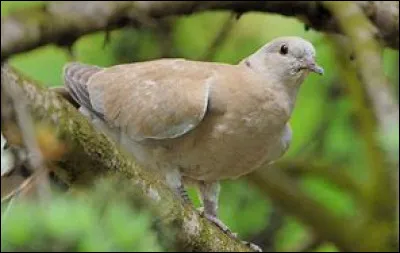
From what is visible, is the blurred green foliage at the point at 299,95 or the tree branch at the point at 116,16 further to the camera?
the blurred green foliage at the point at 299,95

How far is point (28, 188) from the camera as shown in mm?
1378

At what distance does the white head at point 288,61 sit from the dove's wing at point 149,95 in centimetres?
16

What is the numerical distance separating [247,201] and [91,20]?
1.40 meters

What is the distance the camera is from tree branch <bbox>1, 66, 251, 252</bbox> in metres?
1.45

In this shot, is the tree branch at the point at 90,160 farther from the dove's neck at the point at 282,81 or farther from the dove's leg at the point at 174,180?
the dove's neck at the point at 282,81

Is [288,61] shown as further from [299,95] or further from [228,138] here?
[299,95]

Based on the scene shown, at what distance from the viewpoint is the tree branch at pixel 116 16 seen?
11.8 feet

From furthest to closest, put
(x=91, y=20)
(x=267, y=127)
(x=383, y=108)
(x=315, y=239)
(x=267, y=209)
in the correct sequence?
(x=267, y=209) → (x=315, y=239) → (x=91, y=20) → (x=383, y=108) → (x=267, y=127)

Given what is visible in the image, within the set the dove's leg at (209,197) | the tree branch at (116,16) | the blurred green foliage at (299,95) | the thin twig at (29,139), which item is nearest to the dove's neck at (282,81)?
the dove's leg at (209,197)

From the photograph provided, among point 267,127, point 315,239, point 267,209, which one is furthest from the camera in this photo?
point 267,209

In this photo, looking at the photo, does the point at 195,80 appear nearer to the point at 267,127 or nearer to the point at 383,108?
the point at 267,127

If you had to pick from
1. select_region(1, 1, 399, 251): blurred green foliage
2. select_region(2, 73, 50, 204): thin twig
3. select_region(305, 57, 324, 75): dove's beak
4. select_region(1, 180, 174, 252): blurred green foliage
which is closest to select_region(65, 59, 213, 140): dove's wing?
select_region(305, 57, 324, 75): dove's beak

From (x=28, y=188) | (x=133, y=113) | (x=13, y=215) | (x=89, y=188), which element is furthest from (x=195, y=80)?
(x=13, y=215)

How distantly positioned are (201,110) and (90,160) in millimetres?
1077
